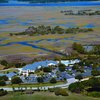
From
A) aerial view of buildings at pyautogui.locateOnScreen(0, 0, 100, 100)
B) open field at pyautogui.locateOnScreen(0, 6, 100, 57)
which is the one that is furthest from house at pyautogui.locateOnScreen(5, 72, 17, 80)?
open field at pyautogui.locateOnScreen(0, 6, 100, 57)

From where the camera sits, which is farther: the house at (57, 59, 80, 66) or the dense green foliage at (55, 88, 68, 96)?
the house at (57, 59, 80, 66)

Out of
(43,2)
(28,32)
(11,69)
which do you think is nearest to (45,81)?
(11,69)

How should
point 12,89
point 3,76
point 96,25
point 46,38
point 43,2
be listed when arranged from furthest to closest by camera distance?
point 43,2, point 96,25, point 46,38, point 3,76, point 12,89

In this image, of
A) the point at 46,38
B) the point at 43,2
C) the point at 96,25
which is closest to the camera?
the point at 46,38

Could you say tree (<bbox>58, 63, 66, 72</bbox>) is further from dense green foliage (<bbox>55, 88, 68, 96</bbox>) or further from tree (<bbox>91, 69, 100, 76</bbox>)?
dense green foliage (<bbox>55, 88, 68, 96</bbox>)

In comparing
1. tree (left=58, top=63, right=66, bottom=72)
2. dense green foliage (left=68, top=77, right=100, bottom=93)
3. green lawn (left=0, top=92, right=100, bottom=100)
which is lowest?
green lawn (left=0, top=92, right=100, bottom=100)

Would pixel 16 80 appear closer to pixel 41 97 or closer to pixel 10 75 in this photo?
pixel 10 75

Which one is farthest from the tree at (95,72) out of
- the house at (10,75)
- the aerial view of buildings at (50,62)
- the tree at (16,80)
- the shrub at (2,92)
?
the shrub at (2,92)

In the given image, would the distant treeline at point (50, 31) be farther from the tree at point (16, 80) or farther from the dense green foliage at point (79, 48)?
the tree at point (16, 80)

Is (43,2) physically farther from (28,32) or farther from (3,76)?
(3,76)

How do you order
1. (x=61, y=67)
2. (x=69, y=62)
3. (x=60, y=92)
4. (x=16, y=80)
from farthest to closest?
(x=69, y=62) → (x=61, y=67) → (x=16, y=80) → (x=60, y=92)

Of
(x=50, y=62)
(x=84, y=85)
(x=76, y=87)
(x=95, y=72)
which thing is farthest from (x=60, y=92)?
(x=50, y=62)
